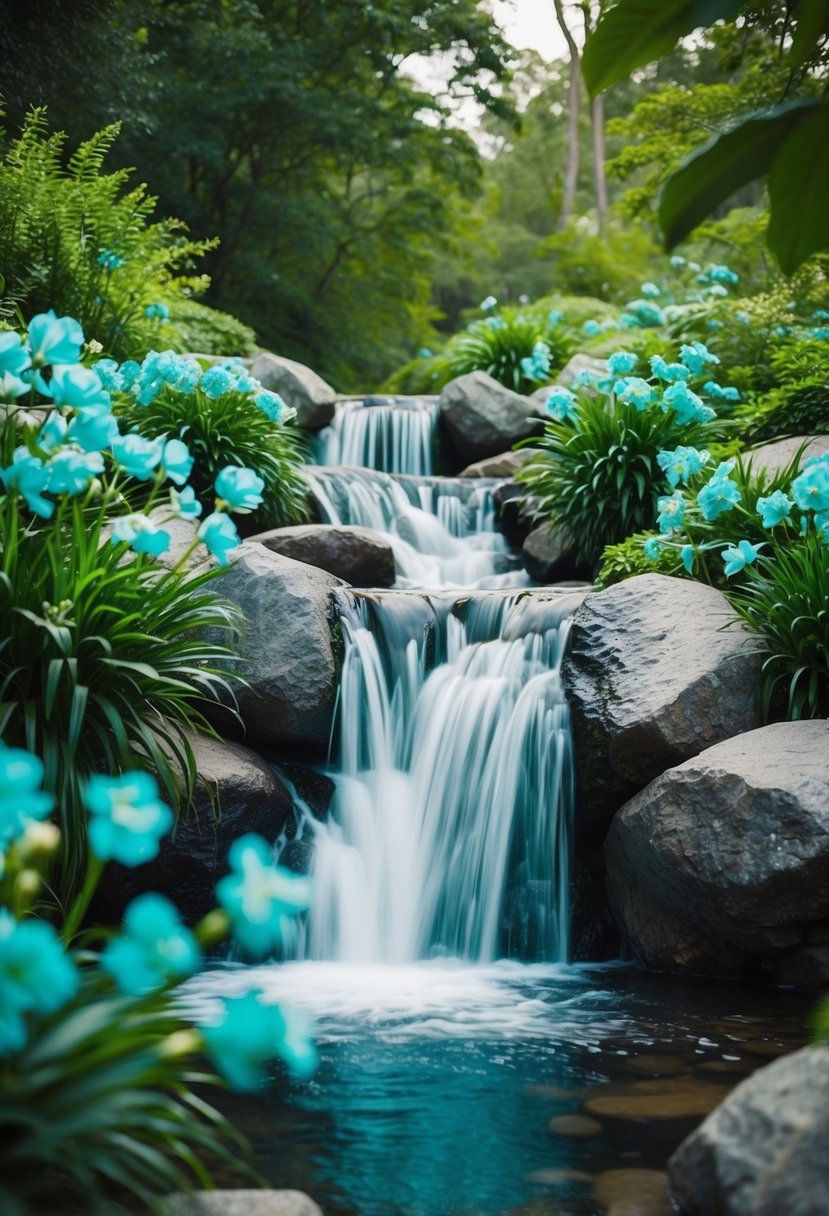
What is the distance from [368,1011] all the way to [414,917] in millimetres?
1020

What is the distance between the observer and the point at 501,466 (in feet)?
31.7

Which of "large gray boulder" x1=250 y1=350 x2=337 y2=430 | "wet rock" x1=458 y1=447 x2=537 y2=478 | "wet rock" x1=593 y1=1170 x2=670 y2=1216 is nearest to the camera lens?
"wet rock" x1=593 y1=1170 x2=670 y2=1216

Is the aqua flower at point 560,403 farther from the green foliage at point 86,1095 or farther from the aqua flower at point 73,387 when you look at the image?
the green foliage at point 86,1095

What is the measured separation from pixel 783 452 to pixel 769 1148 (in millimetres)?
5076

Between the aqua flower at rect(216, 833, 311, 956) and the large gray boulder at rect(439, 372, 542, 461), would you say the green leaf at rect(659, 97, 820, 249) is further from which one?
the large gray boulder at rect(439, 372, 542, 461)

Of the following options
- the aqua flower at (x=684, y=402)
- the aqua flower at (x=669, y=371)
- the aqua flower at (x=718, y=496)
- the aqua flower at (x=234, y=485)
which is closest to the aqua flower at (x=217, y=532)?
the aqua flower at (x=234, y=485)

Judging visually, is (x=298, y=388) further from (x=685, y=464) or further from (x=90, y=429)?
(x=90, y=429)

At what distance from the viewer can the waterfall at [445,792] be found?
16.3 feet

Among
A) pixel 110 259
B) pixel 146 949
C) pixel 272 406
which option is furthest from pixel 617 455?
pixel 146 949

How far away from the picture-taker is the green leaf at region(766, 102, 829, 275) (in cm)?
99

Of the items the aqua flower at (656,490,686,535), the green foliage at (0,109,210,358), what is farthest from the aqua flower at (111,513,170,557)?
the green foliage at (0,109,210,358)

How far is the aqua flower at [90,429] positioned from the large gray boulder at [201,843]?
2.18m

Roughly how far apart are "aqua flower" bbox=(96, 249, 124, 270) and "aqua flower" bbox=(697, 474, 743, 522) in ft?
14.0

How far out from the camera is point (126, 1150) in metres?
1.90
